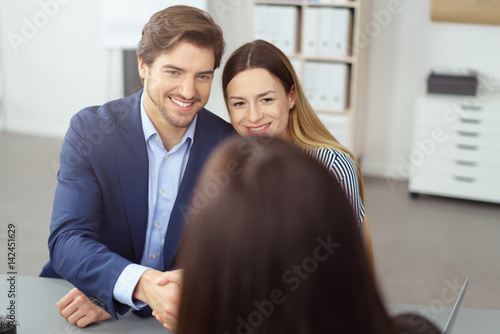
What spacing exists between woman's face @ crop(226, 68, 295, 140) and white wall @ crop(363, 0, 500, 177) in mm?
3066

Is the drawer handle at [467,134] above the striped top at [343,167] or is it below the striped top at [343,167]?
below

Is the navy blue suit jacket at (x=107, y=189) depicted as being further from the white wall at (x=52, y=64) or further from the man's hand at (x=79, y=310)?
the white wall at (x=52, y=64)

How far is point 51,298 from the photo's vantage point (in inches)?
59.7

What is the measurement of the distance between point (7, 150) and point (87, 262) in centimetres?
438

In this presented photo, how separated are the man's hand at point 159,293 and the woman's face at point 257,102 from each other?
2.04 feet

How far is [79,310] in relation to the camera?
140 cm

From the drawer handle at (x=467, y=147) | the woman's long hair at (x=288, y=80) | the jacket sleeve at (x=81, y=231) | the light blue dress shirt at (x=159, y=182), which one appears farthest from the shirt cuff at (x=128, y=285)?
the drawer handle at (x=467, y=147)

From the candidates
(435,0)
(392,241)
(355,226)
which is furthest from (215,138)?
(435,0)

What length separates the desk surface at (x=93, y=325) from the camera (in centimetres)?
139

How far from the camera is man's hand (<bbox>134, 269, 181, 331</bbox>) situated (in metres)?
1.37

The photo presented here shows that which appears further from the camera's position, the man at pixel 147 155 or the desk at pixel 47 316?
the man at pixel 147 155

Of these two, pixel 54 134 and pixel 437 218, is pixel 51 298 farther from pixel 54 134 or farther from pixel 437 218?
pixel 54 134

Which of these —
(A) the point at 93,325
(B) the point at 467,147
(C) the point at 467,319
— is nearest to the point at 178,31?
(A) the point at 93,325

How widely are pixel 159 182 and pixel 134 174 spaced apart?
0.27ft
